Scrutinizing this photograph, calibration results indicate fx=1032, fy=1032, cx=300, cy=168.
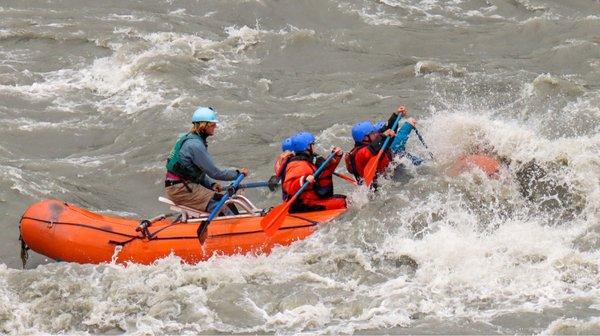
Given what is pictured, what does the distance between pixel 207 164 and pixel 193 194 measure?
478 mm

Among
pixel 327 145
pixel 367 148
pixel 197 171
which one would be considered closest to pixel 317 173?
pixel 367 148

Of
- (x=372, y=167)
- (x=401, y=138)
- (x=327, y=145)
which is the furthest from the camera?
(x=327, y=145)

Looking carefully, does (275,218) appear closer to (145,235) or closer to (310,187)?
(310,187)

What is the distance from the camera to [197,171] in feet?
38.3

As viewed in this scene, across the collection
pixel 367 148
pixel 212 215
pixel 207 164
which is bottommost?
pixel 212 215

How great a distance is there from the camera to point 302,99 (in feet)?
54.4

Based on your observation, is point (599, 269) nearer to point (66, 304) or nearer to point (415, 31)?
point (66, 304)

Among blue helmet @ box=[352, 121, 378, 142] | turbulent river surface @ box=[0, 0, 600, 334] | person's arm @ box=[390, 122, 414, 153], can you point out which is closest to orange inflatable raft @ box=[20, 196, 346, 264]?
turbulent river surface @ box=[0, 0, 600, 334]

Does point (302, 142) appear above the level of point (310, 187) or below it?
above

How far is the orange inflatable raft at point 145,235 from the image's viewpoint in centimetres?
1097

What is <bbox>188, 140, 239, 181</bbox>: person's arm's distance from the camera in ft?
37.4

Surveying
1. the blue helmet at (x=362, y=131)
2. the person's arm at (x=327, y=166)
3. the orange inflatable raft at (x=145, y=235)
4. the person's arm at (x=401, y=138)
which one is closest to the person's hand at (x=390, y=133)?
the blue helmet at (x=362, y=131)

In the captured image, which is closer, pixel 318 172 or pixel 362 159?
pixel 318 172

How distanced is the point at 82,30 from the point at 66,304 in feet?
35.6
